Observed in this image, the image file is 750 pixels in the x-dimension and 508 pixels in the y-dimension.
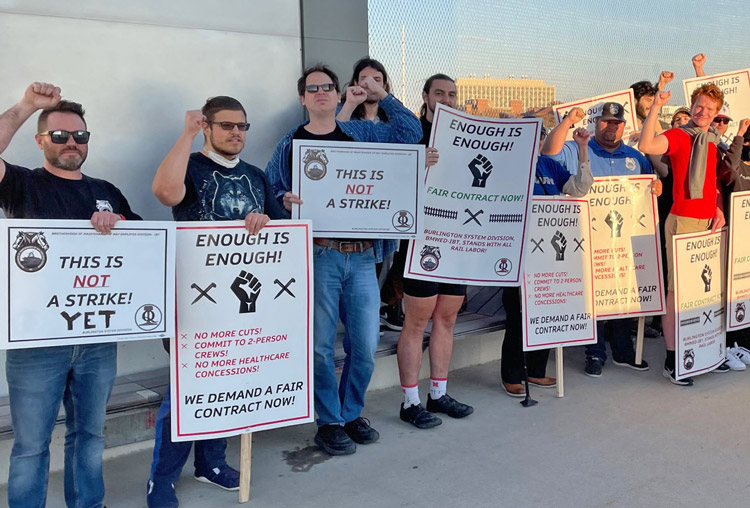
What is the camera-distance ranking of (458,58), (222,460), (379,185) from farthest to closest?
(458,58) < (379,185) < (222,460)

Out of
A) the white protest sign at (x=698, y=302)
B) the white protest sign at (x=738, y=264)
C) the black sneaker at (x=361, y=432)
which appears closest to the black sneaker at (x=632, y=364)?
the white protest sign at (x=698, y=302)

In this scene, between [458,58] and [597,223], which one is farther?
[458,58]

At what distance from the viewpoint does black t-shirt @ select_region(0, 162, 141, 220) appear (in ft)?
9.35

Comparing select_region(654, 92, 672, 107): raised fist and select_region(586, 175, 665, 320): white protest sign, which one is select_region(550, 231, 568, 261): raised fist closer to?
select_region(586, 175, 665, 320): white protest sign

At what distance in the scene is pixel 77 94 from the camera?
A: 13.4 ft

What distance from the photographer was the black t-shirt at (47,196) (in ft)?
9.35

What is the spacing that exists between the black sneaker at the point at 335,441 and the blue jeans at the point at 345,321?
41 mm

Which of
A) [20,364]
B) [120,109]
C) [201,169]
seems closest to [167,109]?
[120,109]

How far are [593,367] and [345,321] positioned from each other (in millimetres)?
2294

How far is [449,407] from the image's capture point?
462cm

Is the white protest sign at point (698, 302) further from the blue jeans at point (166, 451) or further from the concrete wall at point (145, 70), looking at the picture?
the blue jeans at point (166, 451)

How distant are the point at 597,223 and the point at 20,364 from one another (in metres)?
3.89

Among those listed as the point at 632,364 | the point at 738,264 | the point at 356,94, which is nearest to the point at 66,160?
the point at 356,94

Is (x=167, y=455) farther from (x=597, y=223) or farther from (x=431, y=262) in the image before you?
(x=597, y=223)
